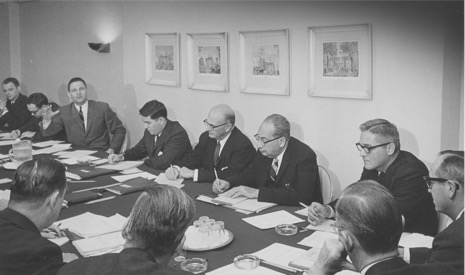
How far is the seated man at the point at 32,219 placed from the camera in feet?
6.37

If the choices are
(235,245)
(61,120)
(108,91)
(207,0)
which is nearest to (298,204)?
(235,245)

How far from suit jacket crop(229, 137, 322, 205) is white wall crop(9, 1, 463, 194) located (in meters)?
0.69

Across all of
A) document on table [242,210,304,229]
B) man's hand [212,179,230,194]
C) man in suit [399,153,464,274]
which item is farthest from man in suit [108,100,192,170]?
man in suit [399,153,464,274]

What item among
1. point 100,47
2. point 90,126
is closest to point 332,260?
point 90,126

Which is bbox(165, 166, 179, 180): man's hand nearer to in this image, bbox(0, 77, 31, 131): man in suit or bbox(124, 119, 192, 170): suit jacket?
bbox(124, 119, 192, 170): suit jacket

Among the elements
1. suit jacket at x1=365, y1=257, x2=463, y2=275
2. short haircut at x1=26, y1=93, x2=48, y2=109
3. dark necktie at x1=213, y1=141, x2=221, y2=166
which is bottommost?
suit jacket at x1=365, y1=257, x2=463, y2=275

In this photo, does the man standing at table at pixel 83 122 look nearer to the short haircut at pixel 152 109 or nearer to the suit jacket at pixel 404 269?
the short haircut at pixel 152 109

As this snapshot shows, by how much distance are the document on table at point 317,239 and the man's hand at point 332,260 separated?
1.71 ft

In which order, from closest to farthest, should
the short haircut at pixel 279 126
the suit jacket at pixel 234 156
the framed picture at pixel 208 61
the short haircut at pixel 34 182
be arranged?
the short haircut at pixel 34 182 → the short haircut at pixel 279 126 → the suit jacket at pixel 234 156 → the framed picture at pixel 208 61

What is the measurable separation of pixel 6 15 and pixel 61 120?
11.8 feet

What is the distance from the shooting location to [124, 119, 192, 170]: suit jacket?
4328 millimetres

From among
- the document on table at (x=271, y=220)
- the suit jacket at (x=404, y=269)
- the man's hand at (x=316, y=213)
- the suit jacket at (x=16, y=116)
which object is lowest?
the document on table at (x=271, y=220)

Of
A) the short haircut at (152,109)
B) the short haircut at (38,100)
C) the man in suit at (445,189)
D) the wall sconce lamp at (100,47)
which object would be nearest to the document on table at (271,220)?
the man in suit at (445,189)

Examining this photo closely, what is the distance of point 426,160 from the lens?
3.67 metres
